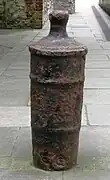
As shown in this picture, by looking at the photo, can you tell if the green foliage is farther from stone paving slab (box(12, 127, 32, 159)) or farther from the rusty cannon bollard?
the rusty cannon bollard

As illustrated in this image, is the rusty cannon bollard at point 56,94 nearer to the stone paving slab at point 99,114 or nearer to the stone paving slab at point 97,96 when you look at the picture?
the stone paving slab at point 99,114

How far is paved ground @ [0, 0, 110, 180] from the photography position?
4.75 m

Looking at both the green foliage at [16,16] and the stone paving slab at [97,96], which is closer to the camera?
the stone paving slab at [97,96]

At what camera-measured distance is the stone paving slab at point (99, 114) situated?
642 cm

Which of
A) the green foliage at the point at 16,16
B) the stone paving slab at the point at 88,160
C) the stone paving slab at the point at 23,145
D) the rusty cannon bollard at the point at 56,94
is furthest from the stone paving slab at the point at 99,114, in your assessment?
the green foliage at the point at 16,16

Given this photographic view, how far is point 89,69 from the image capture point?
10.4 metres

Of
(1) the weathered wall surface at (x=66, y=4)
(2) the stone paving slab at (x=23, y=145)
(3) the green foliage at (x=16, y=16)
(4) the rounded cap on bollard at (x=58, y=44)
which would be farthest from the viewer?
(1) the weathered wall surface at (x=66, y=4)

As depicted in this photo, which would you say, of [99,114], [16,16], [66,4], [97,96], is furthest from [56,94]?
[66,4]

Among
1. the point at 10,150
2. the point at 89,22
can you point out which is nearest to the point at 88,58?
the point at 10,150

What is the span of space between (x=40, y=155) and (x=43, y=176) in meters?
0.23

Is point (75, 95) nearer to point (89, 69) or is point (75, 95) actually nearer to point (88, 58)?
point (89, 69)

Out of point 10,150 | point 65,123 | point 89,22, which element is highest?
point 65,123

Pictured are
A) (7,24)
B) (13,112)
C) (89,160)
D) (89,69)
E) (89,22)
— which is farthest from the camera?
(89,22)

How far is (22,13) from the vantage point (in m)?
18.8
